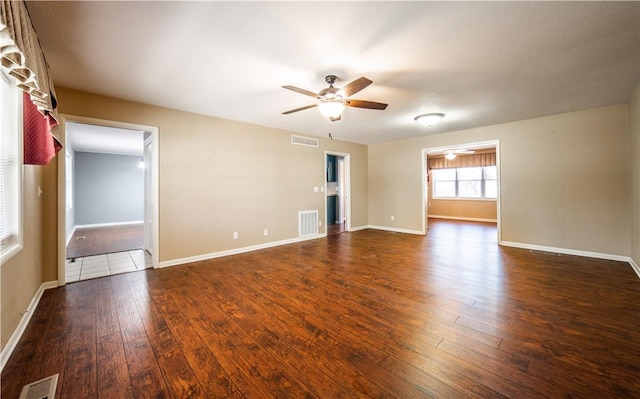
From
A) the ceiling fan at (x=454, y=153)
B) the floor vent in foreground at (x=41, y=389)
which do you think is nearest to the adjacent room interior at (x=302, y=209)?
the floor vent in foreground at (x=41, y=389)

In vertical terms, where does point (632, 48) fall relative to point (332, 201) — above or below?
above

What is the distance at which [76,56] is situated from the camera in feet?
7.79

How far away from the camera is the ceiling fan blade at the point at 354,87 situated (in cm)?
235

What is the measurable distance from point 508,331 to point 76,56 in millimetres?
4647

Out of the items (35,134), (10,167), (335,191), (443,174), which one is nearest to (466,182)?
(443,174)

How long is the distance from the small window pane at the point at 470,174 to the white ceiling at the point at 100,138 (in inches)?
390

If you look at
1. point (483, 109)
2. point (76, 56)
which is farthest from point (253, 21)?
point (483, 109)

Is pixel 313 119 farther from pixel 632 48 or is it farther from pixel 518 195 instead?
pixel 518 195

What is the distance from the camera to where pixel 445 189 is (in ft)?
31.6

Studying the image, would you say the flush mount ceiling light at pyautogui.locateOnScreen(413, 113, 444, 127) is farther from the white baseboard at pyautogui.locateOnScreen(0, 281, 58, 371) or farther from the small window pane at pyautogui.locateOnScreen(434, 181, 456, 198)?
the small window pane at pyautogui.locateOnScreen(434, 181, 456, 198)

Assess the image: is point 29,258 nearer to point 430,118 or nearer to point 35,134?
point 35,134

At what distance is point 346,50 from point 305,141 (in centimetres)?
348

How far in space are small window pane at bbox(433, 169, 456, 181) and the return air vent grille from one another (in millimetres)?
6238

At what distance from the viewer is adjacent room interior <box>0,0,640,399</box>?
1.66 metres
